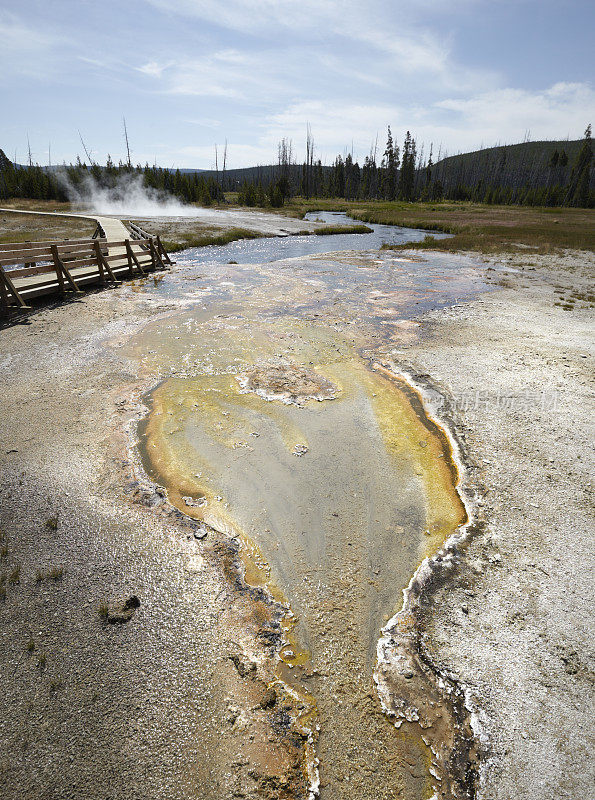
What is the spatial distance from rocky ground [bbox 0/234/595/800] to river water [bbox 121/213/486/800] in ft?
1.53

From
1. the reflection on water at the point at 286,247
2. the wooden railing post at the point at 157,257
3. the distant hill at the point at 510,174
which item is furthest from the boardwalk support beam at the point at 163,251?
the distant hill at the point at 510,174

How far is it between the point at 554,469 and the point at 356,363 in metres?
5.44

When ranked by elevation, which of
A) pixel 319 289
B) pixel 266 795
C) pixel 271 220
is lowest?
pixel 266 795

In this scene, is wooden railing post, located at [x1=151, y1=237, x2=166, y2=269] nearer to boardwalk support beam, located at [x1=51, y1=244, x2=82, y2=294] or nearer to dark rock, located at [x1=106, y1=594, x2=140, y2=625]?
boardwalk support beam, located at [x1=51, y1=244, x2=82, y2=294]

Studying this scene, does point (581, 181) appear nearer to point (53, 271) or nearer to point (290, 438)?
point (53, 271)

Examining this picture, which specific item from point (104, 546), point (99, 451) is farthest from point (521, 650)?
point (99, 451)

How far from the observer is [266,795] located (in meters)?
2.95

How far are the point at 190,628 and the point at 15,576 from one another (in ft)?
6.99

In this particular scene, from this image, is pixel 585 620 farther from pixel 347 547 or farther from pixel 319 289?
pixel 319 289

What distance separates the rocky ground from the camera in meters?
3.10

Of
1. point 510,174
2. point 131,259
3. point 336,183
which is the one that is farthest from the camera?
point 510,174

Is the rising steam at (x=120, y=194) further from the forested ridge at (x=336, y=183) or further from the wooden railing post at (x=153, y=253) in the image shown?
the wooden railing post at (x=153, y=253)

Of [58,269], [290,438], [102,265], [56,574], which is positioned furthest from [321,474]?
[102,265]

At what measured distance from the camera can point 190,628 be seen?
412 centimetres
